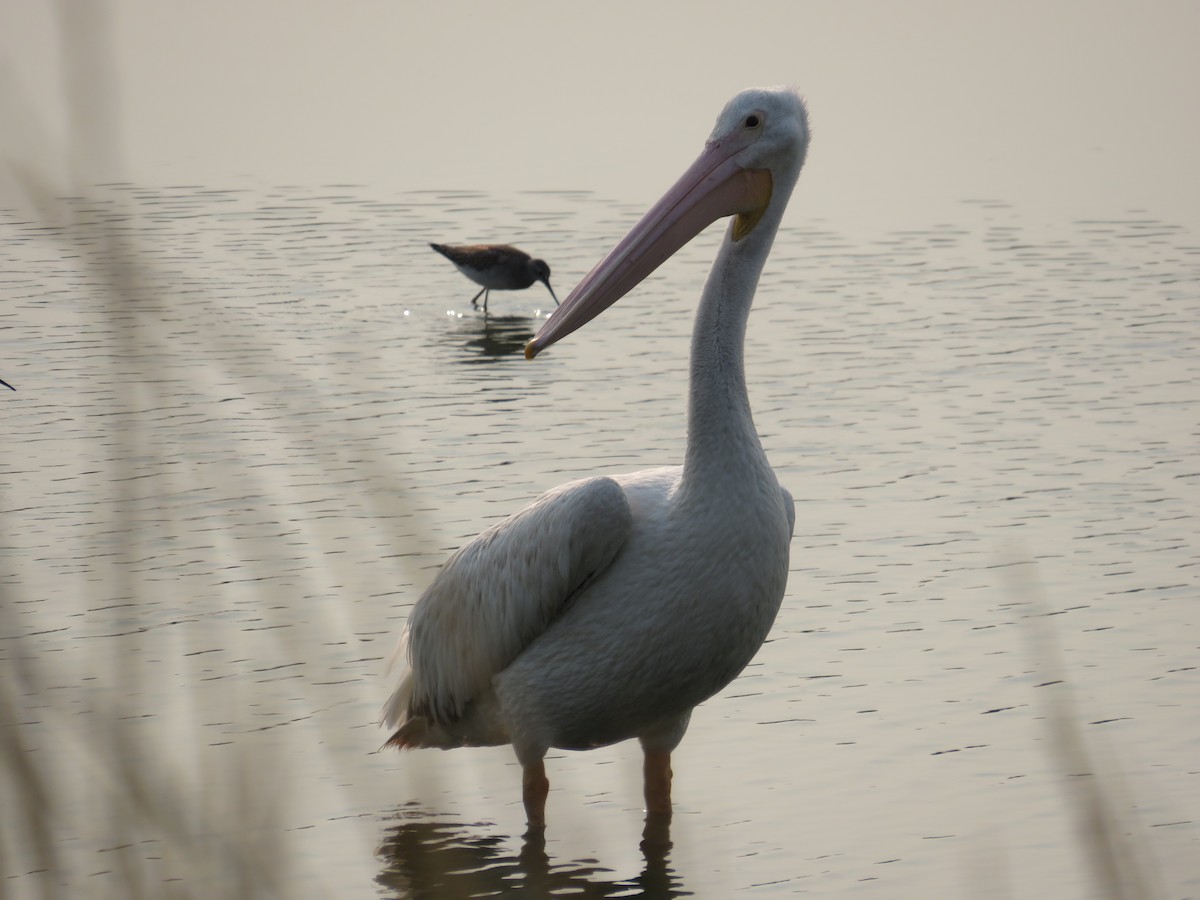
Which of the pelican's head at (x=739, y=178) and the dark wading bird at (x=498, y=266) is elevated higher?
the pelican's head at (x=739, y=178)

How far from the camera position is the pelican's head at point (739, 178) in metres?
4.22

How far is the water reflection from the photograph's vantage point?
14.5ft

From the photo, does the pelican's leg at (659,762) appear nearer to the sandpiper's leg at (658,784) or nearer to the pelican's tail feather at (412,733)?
the sandpiper's leg at (658,784)

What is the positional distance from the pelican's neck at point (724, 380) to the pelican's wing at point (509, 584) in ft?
0.74

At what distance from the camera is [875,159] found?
1747cm

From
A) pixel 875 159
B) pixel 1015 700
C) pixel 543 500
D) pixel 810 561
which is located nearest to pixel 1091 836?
pixel 543 500

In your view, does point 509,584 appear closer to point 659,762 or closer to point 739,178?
point 659,762

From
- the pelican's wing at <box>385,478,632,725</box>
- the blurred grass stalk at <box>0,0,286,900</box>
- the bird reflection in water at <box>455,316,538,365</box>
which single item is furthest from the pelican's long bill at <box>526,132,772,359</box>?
the bird reflection in water at <box>455,316,538,365</box>

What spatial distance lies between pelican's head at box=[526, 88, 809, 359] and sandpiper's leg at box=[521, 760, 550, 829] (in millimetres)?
1118

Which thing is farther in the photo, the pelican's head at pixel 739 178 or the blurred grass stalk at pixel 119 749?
the pelican's head at pixel 739 178

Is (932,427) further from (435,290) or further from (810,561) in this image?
(435,290)

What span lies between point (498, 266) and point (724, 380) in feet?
26.7

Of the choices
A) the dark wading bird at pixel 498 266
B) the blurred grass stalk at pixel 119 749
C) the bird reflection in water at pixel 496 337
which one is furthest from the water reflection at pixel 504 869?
the dark wading bird at pixel 498 266

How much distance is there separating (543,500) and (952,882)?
142 centimetres
